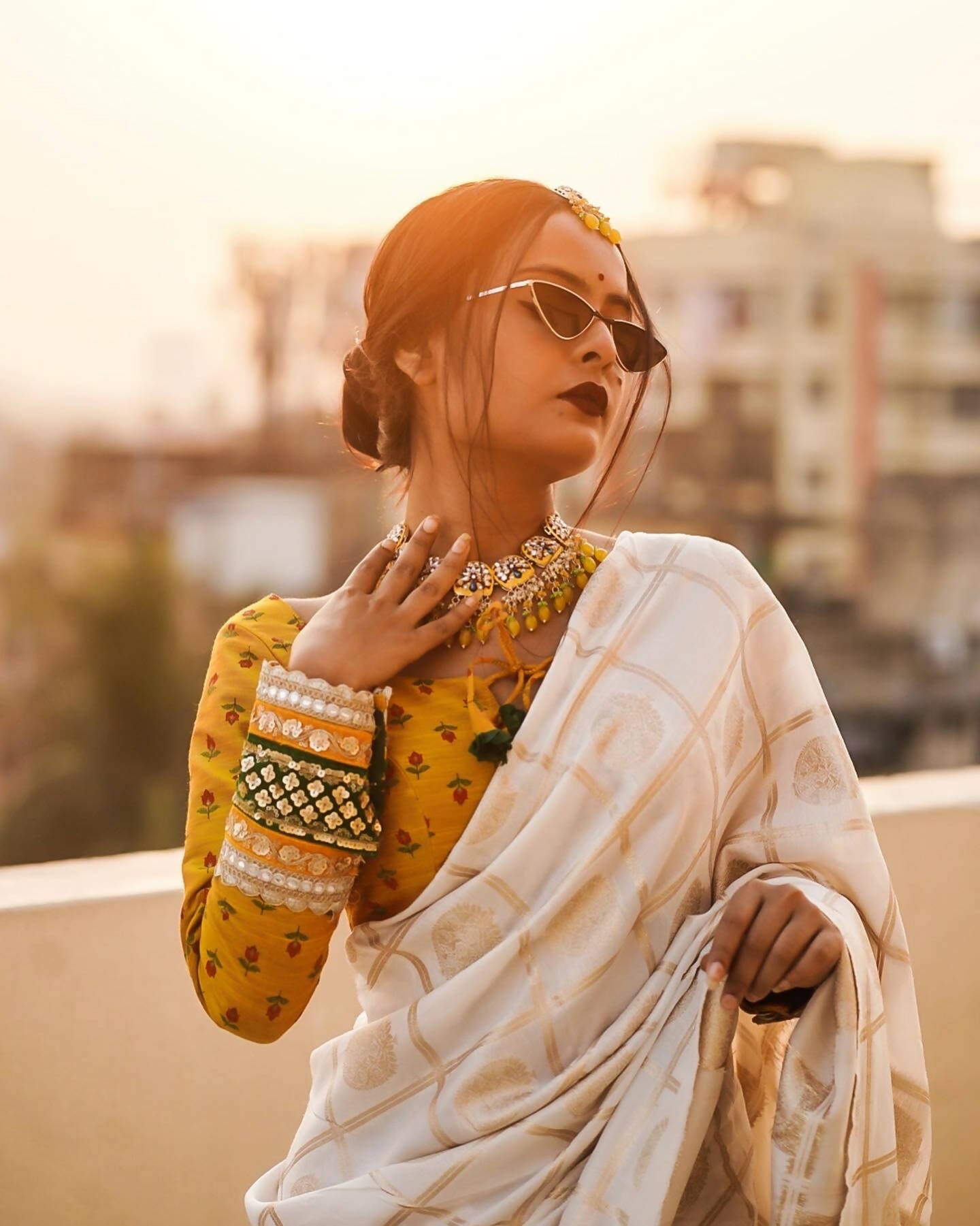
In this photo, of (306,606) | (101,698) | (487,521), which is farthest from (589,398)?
(101,698)

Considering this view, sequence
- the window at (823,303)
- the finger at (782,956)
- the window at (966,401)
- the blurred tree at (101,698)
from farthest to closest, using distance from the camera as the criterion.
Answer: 1. the window at (966,401)
2. the window at (823,303)
3. the blurred tree at (101,698)
4. the finger at (782,956)

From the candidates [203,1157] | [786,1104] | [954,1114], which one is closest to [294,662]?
[786,1104]

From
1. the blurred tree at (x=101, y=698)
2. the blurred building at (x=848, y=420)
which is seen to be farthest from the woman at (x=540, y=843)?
the blurred building at (x=848, y=420)

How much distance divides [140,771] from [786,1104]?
101ft

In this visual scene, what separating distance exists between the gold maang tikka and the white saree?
0.06 m

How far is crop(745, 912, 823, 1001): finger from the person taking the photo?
135 cm

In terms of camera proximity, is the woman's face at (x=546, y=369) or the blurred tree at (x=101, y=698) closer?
the woman's face at (x=546, y=369)

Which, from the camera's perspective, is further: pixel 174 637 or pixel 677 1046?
pixel 174 637

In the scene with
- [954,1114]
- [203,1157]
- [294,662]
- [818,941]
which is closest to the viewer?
[818,941]

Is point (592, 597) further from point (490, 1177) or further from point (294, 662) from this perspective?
point (490, 1177)

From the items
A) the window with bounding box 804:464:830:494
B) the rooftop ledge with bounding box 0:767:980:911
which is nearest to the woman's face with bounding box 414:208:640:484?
the rooftop ledge with bounding box 0:767:980:911

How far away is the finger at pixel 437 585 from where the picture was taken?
1487 millimetres

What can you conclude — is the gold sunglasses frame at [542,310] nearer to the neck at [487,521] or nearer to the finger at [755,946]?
the neck at [487,521]

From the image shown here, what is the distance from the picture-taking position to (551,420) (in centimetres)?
150
